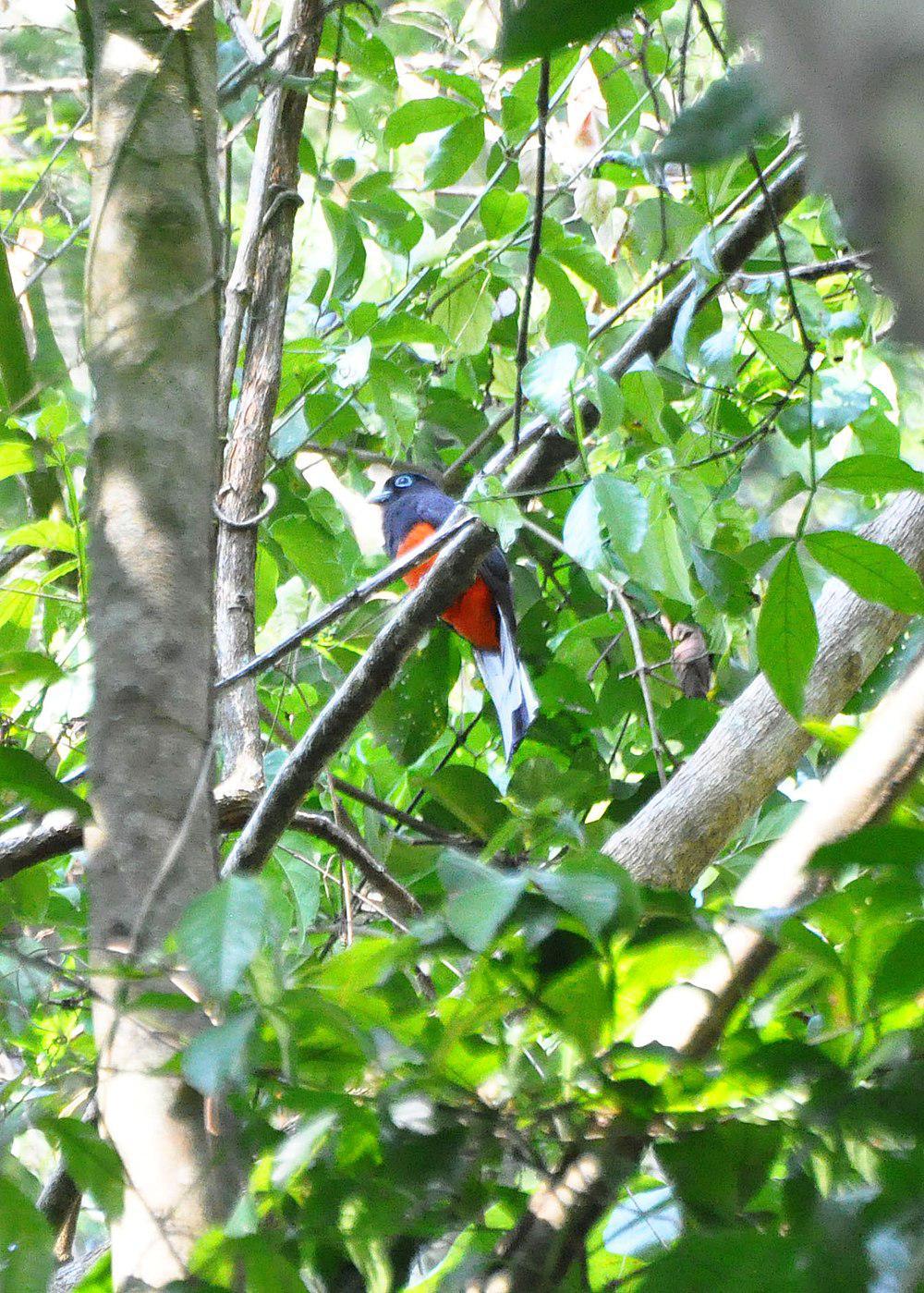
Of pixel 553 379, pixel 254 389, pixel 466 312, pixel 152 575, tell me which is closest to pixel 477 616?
pixel 466 312

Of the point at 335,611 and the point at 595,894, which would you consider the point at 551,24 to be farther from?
the point at 335,611

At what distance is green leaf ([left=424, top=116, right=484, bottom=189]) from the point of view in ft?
6.49

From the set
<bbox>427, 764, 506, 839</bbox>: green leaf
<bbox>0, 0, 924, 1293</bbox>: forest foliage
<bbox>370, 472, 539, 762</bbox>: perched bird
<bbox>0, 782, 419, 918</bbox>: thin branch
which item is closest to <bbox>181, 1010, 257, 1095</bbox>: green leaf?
<bbox>0, 0, 924, 1293</bbox>: forest foliage

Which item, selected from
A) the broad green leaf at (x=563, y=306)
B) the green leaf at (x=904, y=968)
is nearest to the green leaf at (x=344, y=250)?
the broad green leaf at (x=563, y=306)

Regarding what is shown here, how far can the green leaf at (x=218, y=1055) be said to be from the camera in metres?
0.51

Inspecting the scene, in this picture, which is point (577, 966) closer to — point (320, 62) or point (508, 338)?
point (508, 338)

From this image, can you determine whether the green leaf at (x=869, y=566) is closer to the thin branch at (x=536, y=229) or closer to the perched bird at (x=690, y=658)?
the thin branch at (x=536, y=229)

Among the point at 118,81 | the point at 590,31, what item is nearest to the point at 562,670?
the point at 118,81

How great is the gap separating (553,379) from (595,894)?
0.75m

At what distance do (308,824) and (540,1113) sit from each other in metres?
1.12

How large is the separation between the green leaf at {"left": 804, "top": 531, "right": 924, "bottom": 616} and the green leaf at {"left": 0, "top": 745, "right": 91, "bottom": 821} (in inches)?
20.8

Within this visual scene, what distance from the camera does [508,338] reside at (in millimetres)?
2738

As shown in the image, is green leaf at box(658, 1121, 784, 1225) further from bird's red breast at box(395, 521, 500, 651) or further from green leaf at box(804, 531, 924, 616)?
bird's red breast at box(395, 521, 500, 651)

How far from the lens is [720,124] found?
0.41 meters
